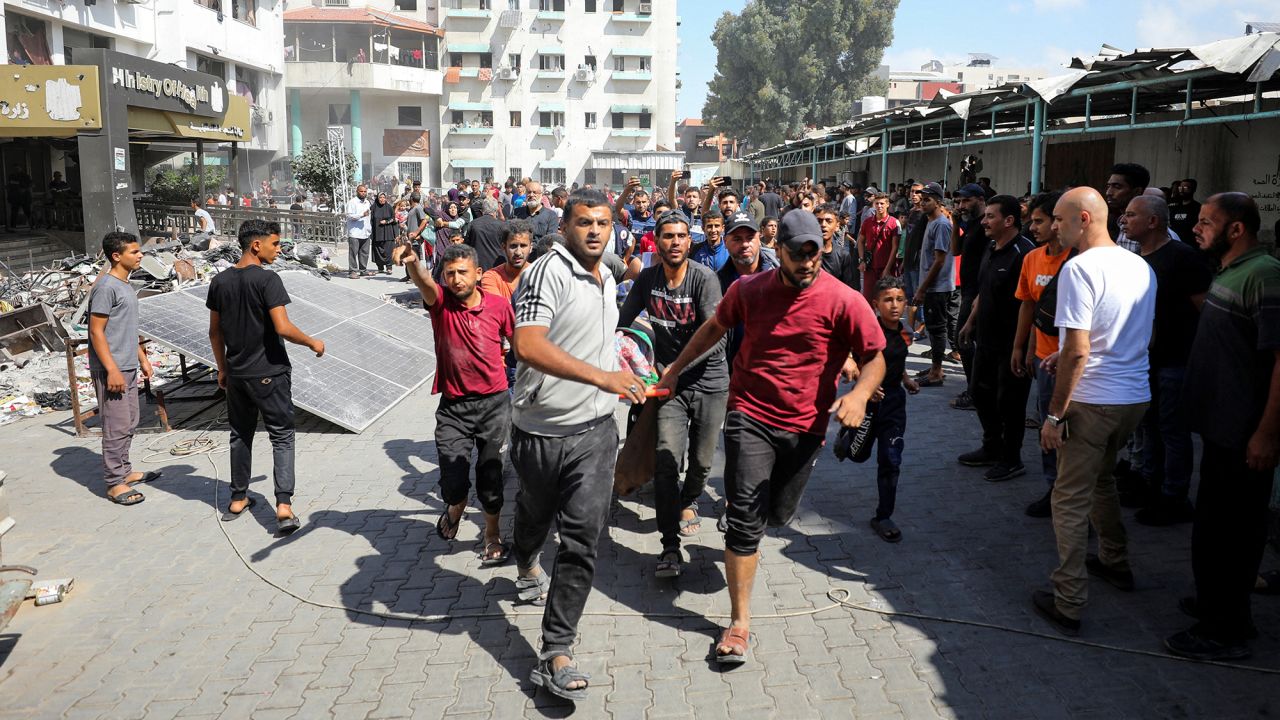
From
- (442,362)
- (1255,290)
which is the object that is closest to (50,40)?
(442,362)

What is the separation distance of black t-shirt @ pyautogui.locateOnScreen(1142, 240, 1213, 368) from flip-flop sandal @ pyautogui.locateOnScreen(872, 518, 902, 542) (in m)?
1.71

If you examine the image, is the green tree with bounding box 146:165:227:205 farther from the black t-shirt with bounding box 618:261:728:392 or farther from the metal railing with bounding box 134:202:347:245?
the black t-shirt with bounding box 618:261:728:392

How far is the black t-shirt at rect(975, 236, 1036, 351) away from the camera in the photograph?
6.23m

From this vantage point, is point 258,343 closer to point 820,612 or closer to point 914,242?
point 820,612

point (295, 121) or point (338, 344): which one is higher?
point (295, 121)

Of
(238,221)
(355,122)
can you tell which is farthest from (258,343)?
(355,122)

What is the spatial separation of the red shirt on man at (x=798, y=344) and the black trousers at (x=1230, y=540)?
157 cm

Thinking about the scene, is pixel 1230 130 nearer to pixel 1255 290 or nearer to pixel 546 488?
pixel 1255 290

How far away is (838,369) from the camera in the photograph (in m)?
4.09

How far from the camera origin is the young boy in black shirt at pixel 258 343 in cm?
575

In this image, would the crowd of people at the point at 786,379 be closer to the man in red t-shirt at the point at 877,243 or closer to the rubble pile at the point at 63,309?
the man in red t-shirt at the point at 877,243

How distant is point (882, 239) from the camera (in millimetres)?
11367

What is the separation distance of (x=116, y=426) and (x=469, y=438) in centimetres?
293

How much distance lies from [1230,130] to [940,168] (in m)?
8.99
